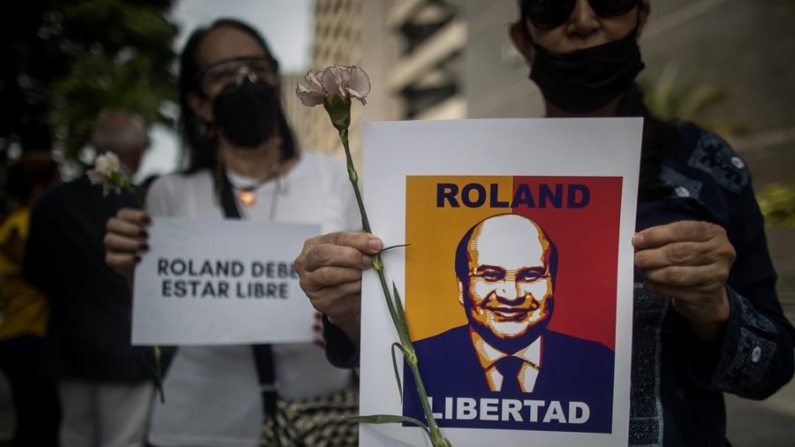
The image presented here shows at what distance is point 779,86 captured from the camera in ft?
24.8

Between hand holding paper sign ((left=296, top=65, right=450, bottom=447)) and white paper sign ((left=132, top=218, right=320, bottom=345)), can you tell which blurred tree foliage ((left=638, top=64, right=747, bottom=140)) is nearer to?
white paper sign ((left=132, top=218, right=320, bottom=345))

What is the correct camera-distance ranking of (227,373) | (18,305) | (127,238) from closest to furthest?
(127,238) < (227,373) < (18,305)

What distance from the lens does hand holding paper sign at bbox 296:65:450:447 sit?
0.98 meters

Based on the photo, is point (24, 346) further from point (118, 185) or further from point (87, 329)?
point (118, 185)

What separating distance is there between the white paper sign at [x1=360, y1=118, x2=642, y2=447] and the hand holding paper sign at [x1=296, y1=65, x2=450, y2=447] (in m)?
0.02

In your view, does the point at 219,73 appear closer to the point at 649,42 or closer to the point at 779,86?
the point at 779,86

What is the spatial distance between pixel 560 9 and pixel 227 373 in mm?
1279

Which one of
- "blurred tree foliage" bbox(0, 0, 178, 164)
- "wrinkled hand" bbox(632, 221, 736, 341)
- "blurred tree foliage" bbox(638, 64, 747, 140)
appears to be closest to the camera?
"wrinkled hand" bbox(632, 221, 736, 341)

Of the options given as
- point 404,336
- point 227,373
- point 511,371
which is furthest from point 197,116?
point 511,371

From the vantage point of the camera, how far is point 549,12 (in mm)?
1273

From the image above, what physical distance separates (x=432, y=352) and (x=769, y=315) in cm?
67

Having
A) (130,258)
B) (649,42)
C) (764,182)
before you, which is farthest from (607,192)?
(649,42)

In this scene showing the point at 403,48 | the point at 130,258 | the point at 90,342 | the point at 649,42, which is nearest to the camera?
the point at 130,258

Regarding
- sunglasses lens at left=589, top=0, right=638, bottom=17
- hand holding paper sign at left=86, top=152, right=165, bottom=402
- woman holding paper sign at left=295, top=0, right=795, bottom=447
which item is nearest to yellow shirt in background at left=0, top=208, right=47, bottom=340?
hand holding paper sign at left=86, top=152, right=165, bottom=402
